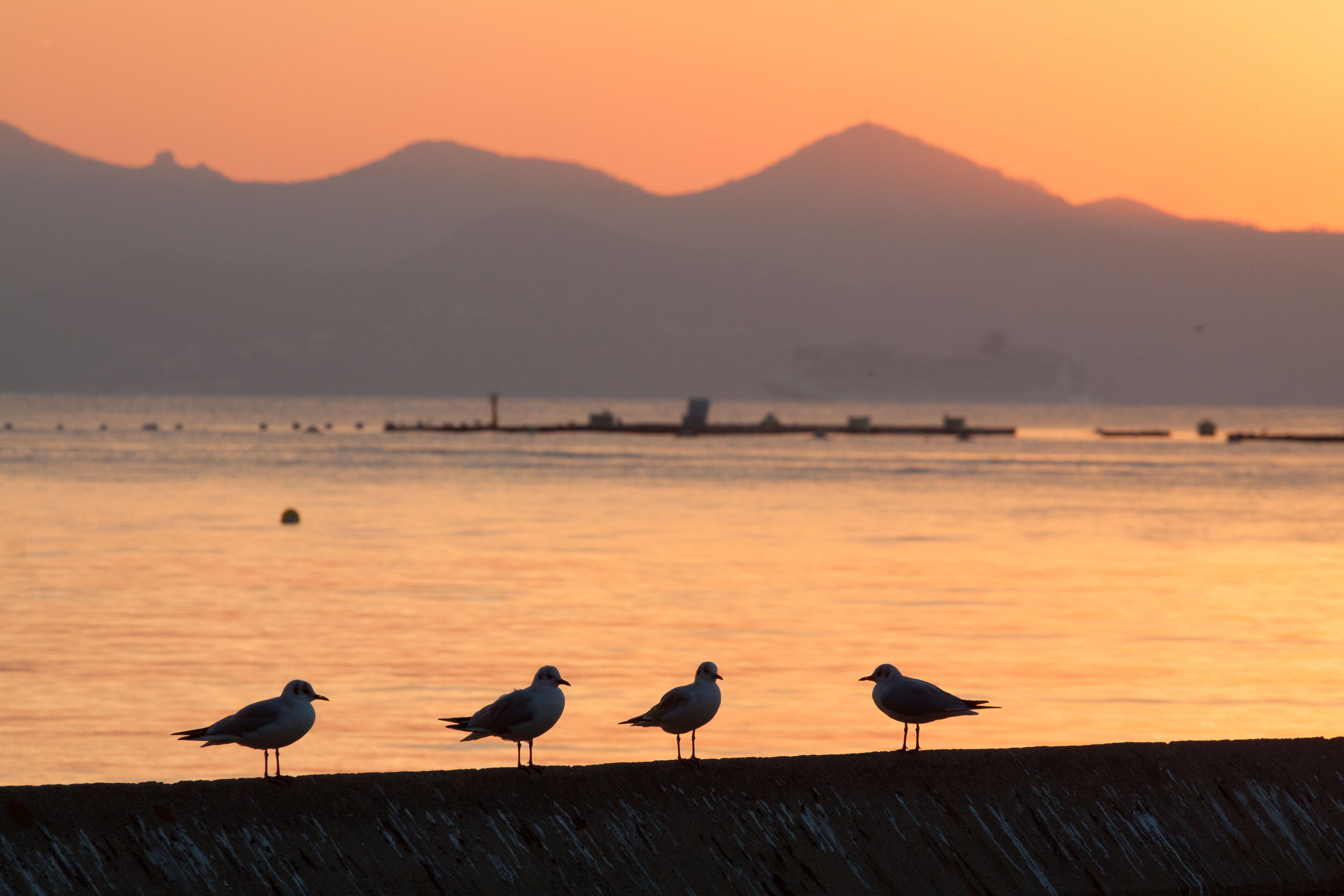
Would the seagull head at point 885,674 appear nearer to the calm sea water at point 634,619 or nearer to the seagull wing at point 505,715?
the seagull wing at point 505,715

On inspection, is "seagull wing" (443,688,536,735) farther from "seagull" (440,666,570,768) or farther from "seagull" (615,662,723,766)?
"seagull" (615,662,723,766)

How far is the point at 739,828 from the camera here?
29.9 feet

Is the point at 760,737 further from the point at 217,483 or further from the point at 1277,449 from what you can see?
the point at 1277,449

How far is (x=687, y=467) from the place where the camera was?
130 metres

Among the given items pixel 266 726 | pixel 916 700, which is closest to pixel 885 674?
pixel 916 700

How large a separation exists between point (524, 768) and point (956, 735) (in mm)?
14763

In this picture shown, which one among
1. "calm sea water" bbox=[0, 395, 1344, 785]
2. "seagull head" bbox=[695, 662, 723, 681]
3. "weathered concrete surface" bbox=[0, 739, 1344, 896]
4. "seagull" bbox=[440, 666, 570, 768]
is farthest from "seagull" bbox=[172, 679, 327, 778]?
"calm sea water" bbox=[0, 395, 1344, 785]

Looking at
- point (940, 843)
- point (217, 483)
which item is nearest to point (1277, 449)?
point (217, 483)

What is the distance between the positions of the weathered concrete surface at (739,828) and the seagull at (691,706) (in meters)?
1.20

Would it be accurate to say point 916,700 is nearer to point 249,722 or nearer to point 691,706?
point 691,706

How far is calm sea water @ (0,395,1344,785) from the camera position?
77.7 feet

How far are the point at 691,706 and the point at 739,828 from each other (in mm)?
1707

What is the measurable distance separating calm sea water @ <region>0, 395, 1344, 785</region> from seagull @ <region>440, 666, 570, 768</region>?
10482 mm

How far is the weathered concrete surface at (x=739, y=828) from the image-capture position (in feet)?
27.1
